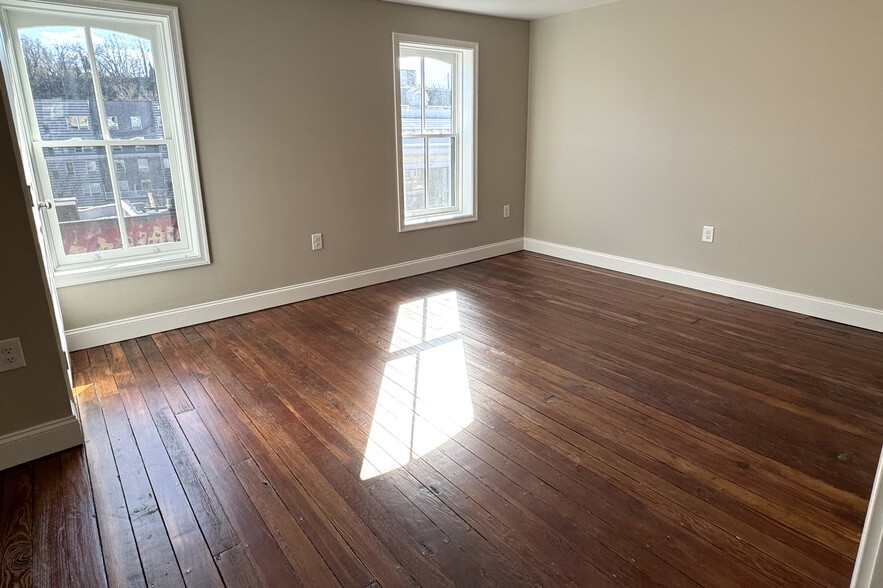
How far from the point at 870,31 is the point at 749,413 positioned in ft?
8.21

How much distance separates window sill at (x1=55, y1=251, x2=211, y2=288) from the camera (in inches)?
121

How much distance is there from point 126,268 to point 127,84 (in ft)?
3.73

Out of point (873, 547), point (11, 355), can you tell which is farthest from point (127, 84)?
point (873, 547)

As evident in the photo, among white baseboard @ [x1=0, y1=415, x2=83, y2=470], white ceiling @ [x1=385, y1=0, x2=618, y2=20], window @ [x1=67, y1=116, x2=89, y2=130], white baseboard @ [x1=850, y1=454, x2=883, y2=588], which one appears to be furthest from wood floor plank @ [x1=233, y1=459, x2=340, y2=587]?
white ceiling @ [x1=385, y1=0, x2=618, y2=20]

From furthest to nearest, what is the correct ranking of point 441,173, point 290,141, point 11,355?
1. point 441,173
2. point 290,141
3. point 11,355

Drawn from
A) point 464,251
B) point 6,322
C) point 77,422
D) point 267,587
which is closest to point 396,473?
point 267,587

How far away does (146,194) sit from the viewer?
131 inches

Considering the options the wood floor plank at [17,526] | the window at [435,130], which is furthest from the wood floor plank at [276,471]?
the window at [435,130]

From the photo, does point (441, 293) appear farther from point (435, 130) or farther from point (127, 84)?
point (127, 84)

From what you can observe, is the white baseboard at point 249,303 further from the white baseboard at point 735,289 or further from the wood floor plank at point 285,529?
the wood floor plank at point 285,529

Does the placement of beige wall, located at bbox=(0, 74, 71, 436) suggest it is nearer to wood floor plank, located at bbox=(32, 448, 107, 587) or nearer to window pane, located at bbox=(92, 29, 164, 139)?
wood floor plank, located at bbox=(32, 448, 107, 587)

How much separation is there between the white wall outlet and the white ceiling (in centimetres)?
346

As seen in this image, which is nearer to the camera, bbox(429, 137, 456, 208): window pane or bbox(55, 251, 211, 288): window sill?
bbox(55, 251, 211, 288): window sill

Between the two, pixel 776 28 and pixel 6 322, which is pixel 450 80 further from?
pixel 6 322
